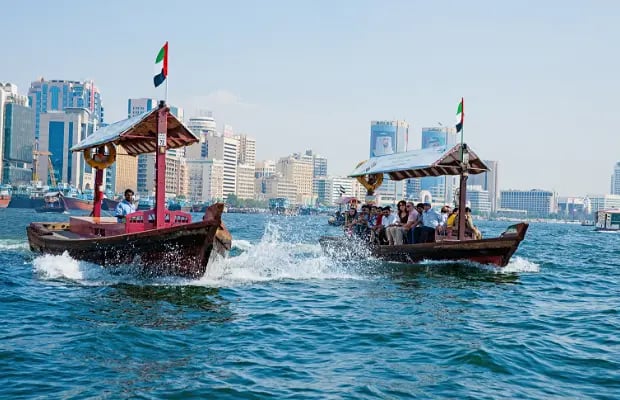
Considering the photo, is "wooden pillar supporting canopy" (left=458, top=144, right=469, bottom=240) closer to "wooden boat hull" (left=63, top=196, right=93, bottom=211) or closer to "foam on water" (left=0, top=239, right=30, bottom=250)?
"foam on water" (left=0, top=239, right=30, bottom=250)

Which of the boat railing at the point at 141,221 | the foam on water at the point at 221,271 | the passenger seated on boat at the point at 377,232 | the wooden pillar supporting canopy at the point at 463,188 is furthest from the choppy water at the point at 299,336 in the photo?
the passenger seated on boat at the point at 377,232

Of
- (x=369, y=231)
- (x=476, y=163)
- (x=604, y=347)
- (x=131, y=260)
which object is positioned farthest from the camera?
(x=369, y=231)

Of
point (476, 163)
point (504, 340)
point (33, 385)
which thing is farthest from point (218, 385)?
point (476, 163)

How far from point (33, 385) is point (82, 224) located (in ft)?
41.7

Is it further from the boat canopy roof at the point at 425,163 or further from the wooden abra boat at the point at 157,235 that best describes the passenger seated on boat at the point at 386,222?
the wooden abra boat at the point at 157,235

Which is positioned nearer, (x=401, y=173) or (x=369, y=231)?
(x=369, y=231)

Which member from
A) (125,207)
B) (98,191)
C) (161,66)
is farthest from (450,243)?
(98,191)

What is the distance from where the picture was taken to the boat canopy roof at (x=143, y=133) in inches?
657

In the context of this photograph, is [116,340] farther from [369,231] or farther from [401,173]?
[401,173]

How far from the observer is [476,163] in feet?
69.8

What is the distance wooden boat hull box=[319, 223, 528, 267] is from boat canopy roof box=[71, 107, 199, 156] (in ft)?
21.6

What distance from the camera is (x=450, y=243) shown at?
64.6 ft

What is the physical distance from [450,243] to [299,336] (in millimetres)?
9809

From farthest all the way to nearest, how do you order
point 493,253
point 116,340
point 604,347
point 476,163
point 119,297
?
1. point 476,163
2. point 493,253
3. point 119,297
4. point 604,347
5. point 116,340
